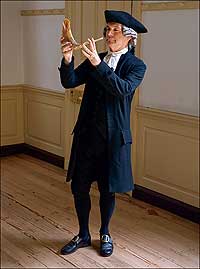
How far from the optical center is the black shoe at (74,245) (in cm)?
272

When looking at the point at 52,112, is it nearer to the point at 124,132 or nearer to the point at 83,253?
the point at 83,253

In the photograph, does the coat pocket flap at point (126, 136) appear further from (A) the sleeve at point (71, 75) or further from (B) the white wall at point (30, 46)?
(B) the white wall at point (30, 46)

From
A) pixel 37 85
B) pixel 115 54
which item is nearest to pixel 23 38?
pixel 37 85

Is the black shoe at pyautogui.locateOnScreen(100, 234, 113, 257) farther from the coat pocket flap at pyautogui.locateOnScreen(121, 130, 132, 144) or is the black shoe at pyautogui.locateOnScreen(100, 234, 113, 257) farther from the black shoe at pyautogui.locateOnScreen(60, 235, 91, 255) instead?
the coat pocket flap at pyautogui.locateOnScreen(121, 130, 132, 144)

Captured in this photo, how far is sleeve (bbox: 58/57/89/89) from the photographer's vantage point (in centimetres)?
191

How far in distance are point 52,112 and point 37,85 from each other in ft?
1.28

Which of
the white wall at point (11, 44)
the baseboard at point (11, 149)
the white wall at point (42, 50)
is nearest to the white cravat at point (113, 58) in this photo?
the white wall at point (42, 50)

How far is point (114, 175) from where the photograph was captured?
90.0 inches

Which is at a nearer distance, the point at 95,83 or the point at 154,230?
the point at 95,83

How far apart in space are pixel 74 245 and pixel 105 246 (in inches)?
7.8

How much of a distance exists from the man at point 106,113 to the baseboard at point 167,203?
2.59ft

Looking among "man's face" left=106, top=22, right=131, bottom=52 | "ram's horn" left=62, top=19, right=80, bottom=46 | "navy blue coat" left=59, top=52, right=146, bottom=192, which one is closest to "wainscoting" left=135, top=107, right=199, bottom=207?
"navy blue coat" left=59, top=52, right=146, bottom=192

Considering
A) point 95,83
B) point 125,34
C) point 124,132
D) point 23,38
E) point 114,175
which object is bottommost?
point 114,175

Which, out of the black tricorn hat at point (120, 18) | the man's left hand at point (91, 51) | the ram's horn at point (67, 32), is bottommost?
the man's left hand at point (91, 51)
